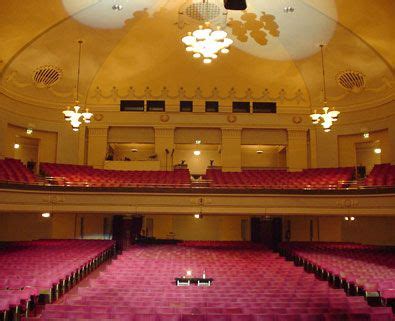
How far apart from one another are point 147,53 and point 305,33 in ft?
21.2

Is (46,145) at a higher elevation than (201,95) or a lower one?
lower

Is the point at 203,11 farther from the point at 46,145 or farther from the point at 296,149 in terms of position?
the point at 46,145

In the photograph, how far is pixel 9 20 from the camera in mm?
12797

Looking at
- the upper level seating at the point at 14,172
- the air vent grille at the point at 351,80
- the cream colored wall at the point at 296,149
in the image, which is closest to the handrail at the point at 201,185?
the upper level seating at the point at 14,172

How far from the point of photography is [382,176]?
1457 cm

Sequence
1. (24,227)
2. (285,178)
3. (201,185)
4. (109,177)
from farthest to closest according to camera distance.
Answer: (24,227) < (285,178) < (109,177) < (201,185)

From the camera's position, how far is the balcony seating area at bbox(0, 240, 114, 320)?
7047mm

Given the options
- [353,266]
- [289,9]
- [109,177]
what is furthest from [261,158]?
[353,266]

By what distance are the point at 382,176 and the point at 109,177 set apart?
10581 mm

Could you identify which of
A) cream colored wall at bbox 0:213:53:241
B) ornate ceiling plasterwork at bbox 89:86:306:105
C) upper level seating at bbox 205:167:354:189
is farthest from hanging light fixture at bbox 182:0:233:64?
cream colored wall at bbox 0:213:53:241

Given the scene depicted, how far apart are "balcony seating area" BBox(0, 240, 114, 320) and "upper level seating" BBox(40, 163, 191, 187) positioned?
7.74 feet

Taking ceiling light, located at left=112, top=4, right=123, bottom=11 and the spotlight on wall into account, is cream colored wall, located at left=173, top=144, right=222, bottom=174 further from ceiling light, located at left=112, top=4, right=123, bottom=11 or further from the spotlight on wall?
the spotlight on wall

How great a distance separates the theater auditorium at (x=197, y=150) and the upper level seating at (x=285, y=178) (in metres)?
0.11

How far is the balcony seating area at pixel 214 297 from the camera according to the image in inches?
236
